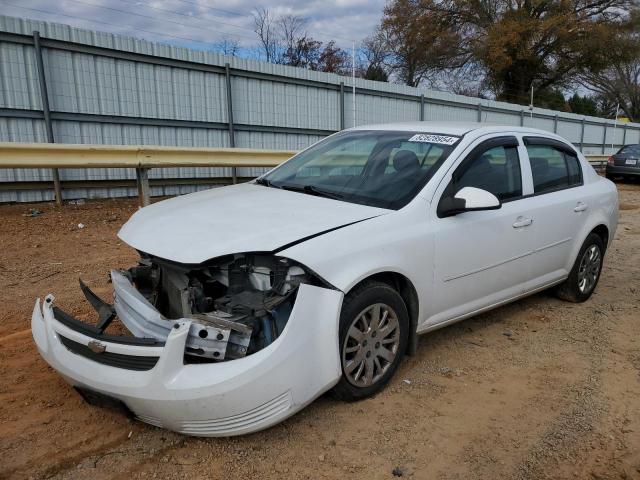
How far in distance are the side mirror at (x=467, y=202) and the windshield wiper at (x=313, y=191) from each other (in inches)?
27.7

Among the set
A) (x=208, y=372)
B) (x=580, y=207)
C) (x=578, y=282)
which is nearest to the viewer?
(x=208, y=372)

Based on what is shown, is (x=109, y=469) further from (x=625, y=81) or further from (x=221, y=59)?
(x=625, y=81)

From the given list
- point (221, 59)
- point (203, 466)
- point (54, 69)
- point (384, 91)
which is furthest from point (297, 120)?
A: point (203, 466)

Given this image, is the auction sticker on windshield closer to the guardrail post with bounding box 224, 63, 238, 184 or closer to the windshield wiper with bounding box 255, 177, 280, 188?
the windshield wiper with bounding box 255, 177, 280, 188

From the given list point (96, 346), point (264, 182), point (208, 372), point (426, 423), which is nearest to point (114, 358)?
point (96, 346)

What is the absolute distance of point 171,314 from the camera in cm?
312

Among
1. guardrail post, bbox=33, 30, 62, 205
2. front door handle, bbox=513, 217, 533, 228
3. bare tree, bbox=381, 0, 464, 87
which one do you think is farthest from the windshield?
bare tree, bbox=381, 0, 464, 87

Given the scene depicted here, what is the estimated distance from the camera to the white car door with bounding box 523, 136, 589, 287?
440 centimetres

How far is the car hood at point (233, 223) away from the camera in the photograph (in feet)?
9.02

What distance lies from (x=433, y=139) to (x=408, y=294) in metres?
1.30

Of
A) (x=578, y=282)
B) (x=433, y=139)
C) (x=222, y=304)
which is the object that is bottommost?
(x=578, y=282)

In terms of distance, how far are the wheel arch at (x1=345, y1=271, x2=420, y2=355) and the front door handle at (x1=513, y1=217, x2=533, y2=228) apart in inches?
48.5

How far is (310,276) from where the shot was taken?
2771 millimetres

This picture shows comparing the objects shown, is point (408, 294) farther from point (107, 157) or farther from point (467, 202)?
point (107, 157)
